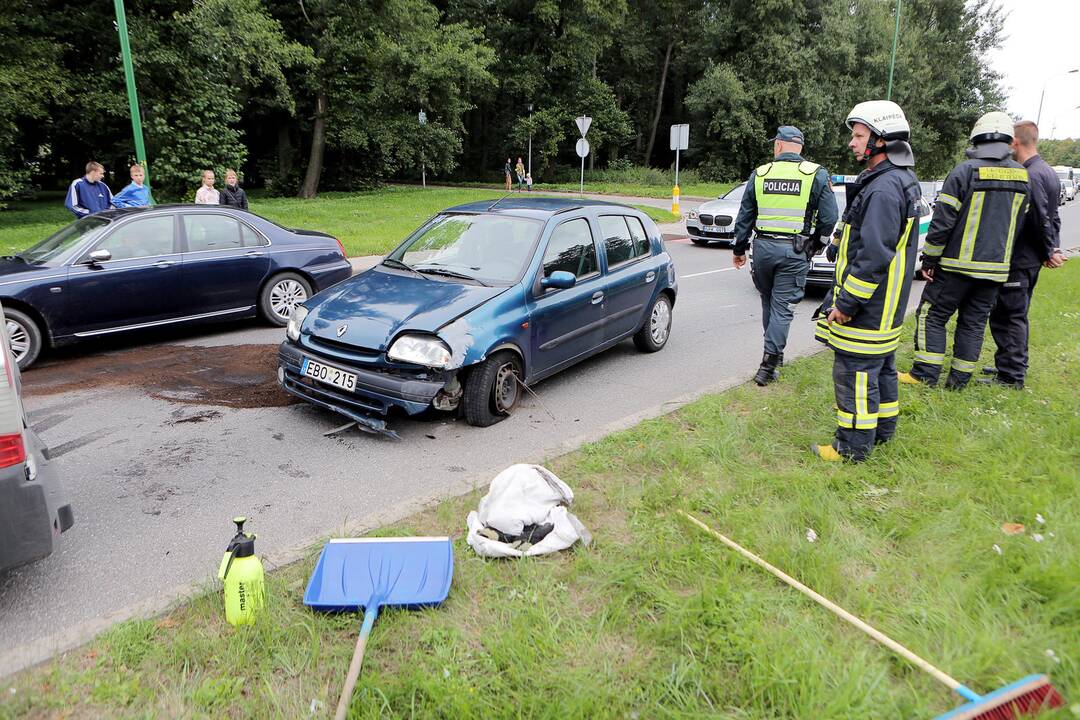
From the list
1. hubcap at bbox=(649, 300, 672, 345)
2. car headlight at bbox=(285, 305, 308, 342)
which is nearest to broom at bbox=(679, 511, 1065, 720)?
car headlight at bbox=(285, 305, 308, 342)

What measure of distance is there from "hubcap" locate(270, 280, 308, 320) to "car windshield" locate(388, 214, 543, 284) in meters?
2.74

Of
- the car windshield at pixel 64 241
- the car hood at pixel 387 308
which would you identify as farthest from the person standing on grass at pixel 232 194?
the car hood at pixel 387 308

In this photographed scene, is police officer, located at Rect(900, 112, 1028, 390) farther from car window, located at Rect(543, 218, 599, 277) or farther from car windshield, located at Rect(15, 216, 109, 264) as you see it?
car windshield, located at Rect(15, 216, 109, 264)

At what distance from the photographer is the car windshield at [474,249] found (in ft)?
18.7

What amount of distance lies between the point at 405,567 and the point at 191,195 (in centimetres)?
1967

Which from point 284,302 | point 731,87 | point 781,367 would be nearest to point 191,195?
point 284,302

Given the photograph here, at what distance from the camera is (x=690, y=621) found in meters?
2.90

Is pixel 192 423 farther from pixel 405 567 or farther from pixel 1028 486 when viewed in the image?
pixel 1028 486

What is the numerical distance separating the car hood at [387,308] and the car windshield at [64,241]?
3334mm

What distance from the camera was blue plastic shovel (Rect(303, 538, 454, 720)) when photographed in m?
2.99

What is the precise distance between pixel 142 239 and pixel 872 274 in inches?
275

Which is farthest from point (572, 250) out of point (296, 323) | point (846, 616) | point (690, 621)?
point (846, 616)

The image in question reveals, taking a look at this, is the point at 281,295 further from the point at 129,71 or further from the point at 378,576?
the point at 129,71

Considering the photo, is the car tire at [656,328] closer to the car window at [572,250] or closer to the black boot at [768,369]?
the car window at [572,250]
